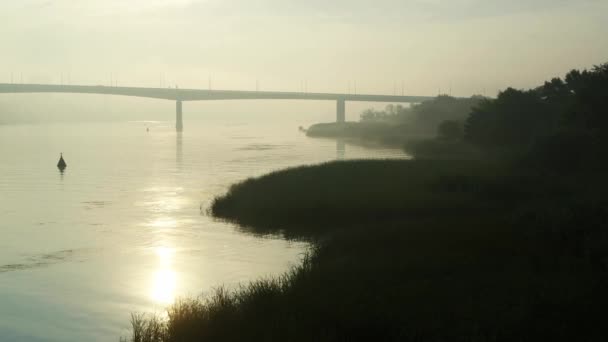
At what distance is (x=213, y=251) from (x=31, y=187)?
90.6ft

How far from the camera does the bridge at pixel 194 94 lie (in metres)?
148

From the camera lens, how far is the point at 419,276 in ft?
53.4

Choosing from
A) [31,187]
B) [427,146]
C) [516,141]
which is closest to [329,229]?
[31,187]

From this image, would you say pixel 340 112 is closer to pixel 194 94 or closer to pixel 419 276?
pixel 194 94

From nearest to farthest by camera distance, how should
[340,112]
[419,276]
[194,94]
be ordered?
[419,276] → [194,94] → [340,112]

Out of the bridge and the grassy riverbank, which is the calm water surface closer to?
the grassy riverbank

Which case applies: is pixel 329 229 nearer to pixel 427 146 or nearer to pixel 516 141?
pixel 516 141

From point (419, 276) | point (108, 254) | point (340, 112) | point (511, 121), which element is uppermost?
point (340, 112)

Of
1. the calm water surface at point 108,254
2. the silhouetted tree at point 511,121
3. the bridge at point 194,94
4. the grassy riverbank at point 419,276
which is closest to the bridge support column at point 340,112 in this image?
the bridge at point 194,94

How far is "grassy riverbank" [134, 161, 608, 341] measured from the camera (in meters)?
12.4

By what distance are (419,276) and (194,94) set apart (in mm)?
147988

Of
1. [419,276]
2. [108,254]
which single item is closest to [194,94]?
[108,254]

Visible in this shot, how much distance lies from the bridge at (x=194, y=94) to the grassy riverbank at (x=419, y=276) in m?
128

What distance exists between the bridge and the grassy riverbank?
12808 centimetres
